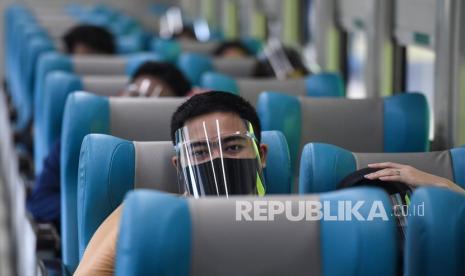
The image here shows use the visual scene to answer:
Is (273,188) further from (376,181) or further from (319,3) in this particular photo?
(319,3)

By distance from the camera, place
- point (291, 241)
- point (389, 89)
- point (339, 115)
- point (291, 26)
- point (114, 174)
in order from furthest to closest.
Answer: point (291, 26), point (389, 89), point (339, 115), point (114, 174), point (291, 241)

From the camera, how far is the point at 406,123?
3.77 m

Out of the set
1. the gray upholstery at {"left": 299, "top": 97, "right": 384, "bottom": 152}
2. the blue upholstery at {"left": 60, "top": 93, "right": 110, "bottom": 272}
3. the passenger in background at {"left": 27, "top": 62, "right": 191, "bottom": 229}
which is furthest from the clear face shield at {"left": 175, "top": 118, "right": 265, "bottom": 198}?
the passenger in background at {"left": 27, "top": 62, "right": 191, "bottom": 229}

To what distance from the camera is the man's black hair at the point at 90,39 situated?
6734 mm

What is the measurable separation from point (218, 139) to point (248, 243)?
618 millimetres

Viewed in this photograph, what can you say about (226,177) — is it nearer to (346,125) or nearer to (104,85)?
(346,125)

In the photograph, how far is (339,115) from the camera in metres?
3.87

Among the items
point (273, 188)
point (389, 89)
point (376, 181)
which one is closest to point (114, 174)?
point (273, 188)

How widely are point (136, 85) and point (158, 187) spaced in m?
1.65

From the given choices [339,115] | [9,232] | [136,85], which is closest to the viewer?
[339,115]

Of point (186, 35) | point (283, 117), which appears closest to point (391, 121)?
point (283, 117)

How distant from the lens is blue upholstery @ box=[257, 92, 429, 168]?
376 centimetres

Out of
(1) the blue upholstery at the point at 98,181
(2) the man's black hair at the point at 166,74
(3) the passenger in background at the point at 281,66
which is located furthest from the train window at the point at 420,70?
(1) the blue upholstery at the point at 98,181

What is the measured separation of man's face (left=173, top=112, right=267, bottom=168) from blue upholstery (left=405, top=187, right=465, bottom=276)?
606 millimetres
